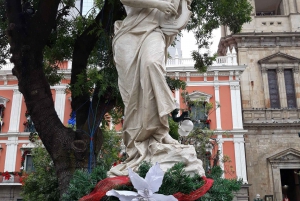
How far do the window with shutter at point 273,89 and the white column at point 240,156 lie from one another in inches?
125

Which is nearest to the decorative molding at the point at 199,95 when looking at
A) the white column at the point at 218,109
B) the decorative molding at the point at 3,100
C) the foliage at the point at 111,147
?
the white column at the point at 218,109

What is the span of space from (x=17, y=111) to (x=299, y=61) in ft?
52.8

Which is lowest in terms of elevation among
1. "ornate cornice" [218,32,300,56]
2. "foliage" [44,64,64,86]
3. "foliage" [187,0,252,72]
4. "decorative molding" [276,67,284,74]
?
"foliage" [44,64,64,86]

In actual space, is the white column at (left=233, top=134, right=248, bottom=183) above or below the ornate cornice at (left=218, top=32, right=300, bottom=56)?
below

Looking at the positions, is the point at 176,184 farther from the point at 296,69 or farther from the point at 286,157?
the point at 296,69

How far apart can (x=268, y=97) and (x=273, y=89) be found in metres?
0.71

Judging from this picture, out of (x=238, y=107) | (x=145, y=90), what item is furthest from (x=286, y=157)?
(x=145, y=90)

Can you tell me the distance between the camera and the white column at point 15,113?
65.2ft

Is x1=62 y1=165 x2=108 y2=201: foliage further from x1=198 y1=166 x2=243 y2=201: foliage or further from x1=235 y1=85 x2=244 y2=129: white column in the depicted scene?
x1=235 y1=85 x2=244 y2=129: white column

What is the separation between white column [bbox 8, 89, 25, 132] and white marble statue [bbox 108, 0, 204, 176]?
724 inches

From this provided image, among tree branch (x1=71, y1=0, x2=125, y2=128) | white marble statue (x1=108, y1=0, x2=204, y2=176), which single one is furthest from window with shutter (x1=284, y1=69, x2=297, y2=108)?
white marble statue (x1=108, y1=0, x2=204, y2=176)

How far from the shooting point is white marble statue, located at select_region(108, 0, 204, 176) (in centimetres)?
250

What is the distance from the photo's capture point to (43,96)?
17.1 feet

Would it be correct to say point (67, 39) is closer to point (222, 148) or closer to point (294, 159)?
point (222, 148)
